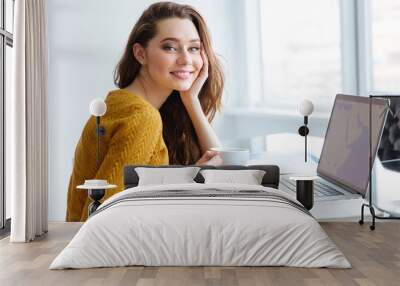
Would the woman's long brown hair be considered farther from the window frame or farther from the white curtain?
the white curtain

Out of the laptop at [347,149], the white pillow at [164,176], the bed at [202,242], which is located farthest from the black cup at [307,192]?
the bed at [202,242]

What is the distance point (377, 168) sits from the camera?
7516 millimetres

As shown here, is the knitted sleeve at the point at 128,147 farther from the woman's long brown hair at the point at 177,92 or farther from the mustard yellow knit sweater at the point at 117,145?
the woman's long brown hair at the point at 177,92

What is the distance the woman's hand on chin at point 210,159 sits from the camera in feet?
24.5

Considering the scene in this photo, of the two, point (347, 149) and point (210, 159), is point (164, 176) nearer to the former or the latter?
point (210, 159)

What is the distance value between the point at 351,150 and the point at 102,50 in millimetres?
2761

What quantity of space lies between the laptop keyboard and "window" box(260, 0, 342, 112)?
785mm

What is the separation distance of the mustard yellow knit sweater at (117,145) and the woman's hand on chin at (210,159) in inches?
14.6

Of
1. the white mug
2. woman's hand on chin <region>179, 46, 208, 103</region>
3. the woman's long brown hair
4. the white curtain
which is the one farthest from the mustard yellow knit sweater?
the white curtain

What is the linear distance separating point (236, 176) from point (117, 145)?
1.28m

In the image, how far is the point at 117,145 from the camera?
7.27 meters

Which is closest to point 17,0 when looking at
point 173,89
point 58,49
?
point 58,49

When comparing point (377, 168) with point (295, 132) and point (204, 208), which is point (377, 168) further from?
point (204, 208)

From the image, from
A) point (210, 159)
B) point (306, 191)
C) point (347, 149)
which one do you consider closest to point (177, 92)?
point (210, 159)
